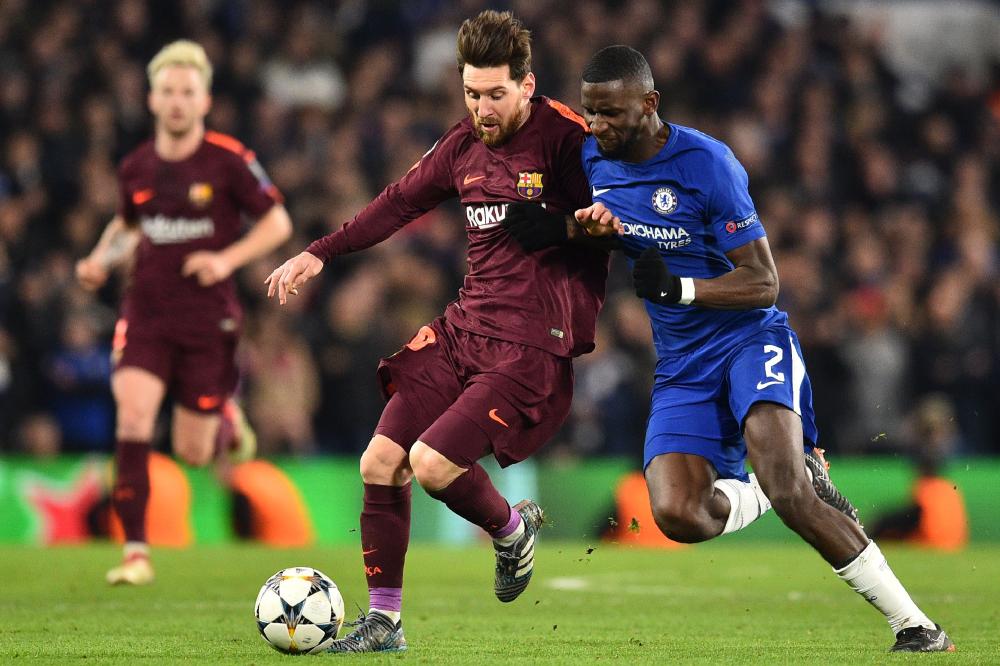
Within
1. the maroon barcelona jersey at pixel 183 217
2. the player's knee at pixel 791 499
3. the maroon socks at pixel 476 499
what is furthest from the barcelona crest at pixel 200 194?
the player's knee at pixel 791 499

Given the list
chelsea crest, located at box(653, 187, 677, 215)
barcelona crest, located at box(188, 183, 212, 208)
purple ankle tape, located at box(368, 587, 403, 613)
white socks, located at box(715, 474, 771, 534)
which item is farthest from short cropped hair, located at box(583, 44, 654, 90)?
barcelona crest, located at box(188, 183, 212, 208)

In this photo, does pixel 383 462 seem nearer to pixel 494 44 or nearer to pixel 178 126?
pixel 494 44

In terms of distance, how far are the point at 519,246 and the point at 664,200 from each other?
24.0 inches

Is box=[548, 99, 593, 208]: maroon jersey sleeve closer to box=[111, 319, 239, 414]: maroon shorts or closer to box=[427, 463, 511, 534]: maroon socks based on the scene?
box=[427, 463, 511, 534]: maroon socks

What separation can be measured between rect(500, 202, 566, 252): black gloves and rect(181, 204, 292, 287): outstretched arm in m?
3.15

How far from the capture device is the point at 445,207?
1509 centimetres

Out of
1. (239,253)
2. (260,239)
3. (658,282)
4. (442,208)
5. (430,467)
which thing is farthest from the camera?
(442,208)

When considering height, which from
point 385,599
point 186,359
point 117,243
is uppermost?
point 117,243

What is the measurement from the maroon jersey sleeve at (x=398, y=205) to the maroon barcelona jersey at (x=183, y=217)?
2820mm

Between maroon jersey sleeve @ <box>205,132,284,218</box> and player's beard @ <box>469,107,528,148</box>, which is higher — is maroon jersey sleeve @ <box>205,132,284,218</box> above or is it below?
below

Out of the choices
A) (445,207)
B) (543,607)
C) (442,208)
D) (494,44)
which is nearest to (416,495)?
(442,208)

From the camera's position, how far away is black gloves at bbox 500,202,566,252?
610cm

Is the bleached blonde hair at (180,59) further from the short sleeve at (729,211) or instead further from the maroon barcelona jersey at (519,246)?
the short sleeve at (729,211)

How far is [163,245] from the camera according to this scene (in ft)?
30.2
